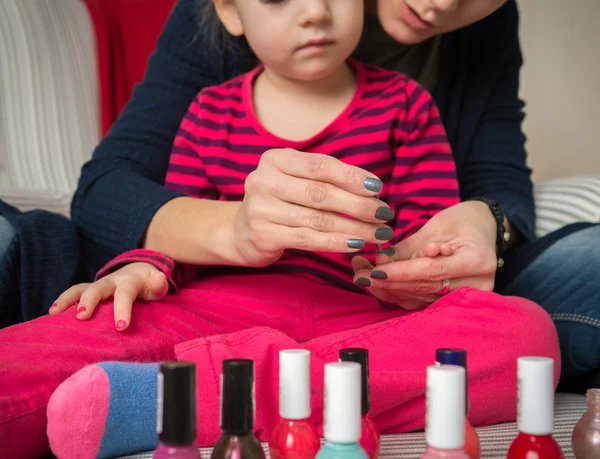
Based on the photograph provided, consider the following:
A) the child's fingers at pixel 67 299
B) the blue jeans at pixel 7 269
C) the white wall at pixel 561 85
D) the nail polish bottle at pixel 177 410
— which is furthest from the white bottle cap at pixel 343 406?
the white wall at pixel 561 85

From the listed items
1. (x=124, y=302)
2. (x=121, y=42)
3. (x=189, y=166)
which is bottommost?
(x=124, y=302)

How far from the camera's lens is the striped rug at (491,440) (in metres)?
0.69

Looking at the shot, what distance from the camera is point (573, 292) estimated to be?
3.17ft

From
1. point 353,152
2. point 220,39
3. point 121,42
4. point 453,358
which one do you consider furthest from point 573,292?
point 121,42

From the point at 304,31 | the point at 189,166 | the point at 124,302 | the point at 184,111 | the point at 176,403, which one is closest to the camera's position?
the point at 176,403

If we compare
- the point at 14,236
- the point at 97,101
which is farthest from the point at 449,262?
the point at 97,101

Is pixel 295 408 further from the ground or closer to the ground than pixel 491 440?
further from the ground

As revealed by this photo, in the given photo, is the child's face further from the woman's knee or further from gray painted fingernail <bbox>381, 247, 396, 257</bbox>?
the woman's knee

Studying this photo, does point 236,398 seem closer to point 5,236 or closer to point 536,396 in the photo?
point 536,396

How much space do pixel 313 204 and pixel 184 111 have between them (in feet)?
1.79

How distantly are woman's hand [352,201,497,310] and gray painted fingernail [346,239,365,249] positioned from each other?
126mm

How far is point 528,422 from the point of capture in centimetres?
56

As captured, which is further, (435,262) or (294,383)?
(435,262)

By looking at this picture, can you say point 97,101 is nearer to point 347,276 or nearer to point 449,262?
point 347,276
